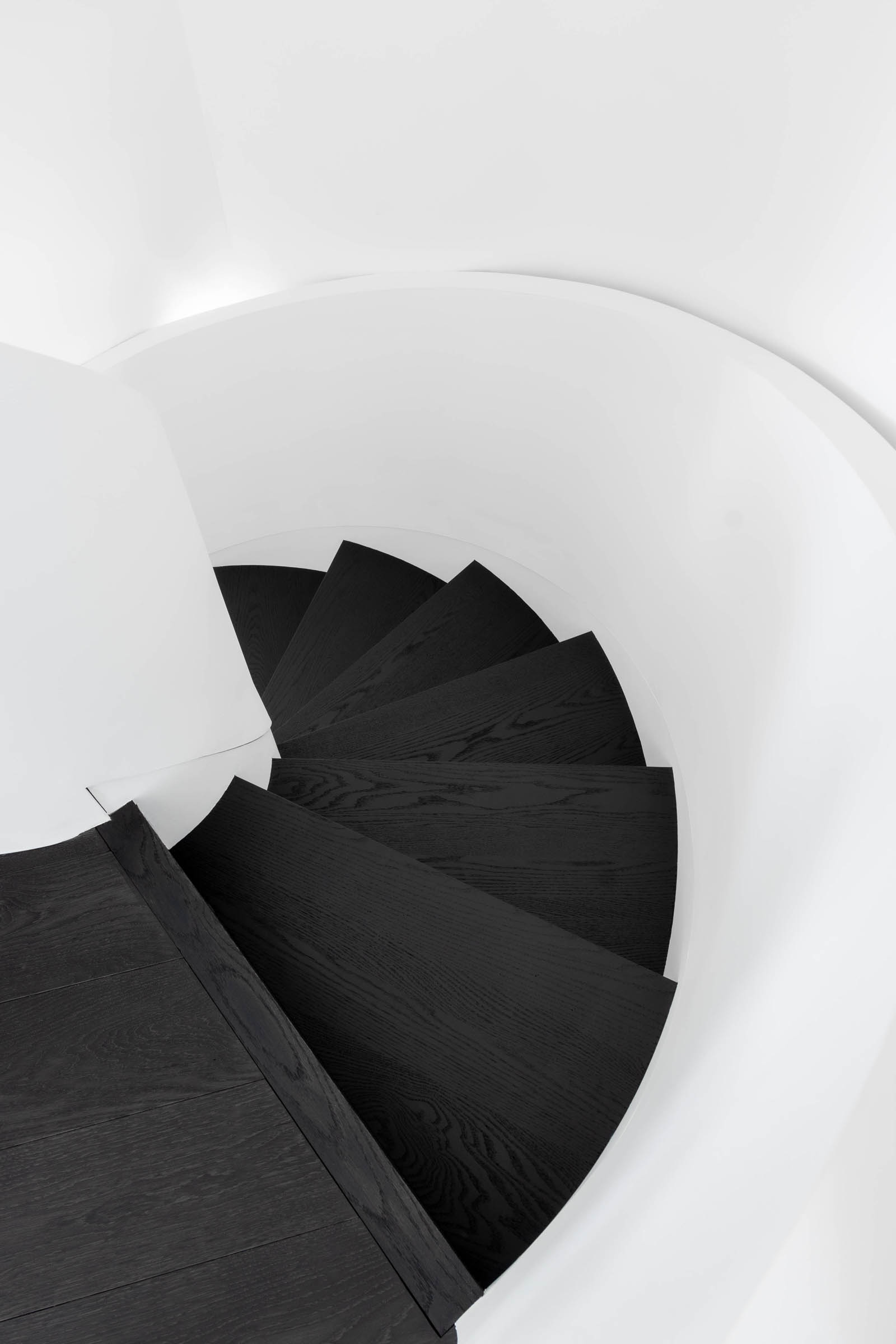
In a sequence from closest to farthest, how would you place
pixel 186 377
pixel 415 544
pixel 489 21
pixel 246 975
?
1. pixel 246 975
2. pixel 489 21
3. pixel 186 377
4. pixel 415 544

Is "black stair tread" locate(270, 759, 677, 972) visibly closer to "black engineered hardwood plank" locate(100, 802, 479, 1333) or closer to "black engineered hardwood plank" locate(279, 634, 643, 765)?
"black engineered hardwood plank" locate(279, 634, 643, 765)

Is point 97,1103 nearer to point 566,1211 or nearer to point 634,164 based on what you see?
point 566,1211

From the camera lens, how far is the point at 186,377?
3006 millimetres

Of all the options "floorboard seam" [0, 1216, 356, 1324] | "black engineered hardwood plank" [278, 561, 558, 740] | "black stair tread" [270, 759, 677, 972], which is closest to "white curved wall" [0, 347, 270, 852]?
"floorboard seam" [0, 1216, 356, 1324]

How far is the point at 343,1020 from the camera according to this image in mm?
1702

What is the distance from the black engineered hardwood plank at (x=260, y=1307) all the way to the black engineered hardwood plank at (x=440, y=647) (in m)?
2.21

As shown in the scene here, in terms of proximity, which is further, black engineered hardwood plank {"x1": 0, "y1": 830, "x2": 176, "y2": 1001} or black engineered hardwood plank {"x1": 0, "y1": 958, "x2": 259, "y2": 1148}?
black engineered hardwood plank {"x1": 0, "y1": 830, "x2": 176, "y2": 1001}

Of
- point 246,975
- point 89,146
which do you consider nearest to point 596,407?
point 89,146

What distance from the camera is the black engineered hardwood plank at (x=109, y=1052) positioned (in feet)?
3.99

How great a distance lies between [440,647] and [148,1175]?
92.6 inches

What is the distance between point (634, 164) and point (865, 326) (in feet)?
2.42

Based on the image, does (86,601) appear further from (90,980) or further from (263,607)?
(263,607)

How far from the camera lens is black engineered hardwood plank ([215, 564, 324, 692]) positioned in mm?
3746

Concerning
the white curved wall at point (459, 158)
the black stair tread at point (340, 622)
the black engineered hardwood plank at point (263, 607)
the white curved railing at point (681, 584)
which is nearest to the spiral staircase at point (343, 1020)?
the white curved railing at point (681, 584)
